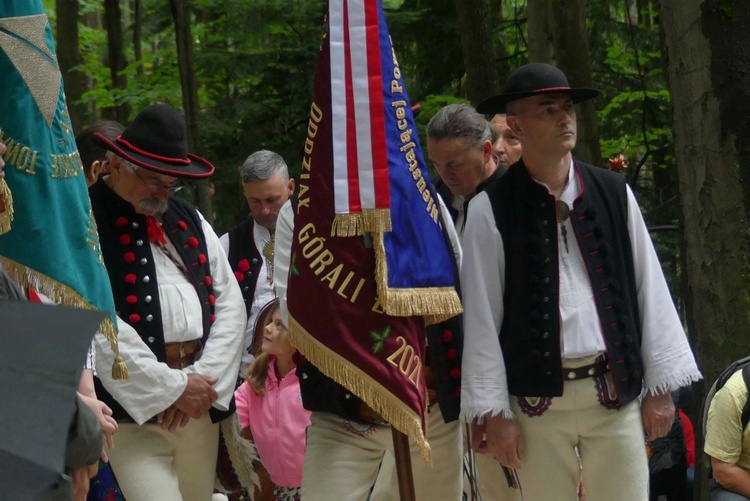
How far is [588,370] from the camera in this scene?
443 centimetres

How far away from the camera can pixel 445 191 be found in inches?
216

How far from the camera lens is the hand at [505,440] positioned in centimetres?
446

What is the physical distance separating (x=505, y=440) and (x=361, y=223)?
1007 millimetres

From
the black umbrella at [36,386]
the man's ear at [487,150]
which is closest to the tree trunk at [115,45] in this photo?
the man's ear at [487,150]

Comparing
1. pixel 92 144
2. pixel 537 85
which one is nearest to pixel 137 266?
pixel 92 144

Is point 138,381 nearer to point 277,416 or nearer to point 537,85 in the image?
point 277,416

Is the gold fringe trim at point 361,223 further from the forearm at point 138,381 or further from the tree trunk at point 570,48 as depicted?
the tree trunk at point 570,48

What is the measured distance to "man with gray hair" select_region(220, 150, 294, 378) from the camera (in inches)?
277

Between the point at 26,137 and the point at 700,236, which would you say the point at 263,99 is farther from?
the point at 26,137

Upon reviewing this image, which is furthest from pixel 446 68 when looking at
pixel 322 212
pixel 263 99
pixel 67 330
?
pixel 67 330

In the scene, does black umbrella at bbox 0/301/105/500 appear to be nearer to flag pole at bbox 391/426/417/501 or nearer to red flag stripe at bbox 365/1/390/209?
red flag stripe at bbox 365/1/390/209

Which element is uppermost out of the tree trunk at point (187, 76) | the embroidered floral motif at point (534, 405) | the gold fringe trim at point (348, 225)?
the tree trunk at point (187, 76)

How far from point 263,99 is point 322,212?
8941 mm

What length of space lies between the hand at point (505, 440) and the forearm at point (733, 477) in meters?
1.65
